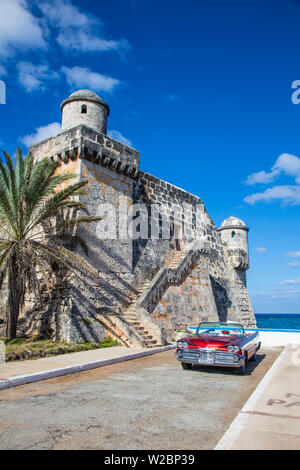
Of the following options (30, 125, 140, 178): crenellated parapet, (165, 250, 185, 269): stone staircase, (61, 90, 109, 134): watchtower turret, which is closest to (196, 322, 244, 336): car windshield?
(165, 250, 185, 269): stone staircase

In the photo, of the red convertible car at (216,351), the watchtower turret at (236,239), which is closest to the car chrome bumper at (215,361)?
the red convertible car at (216,351)

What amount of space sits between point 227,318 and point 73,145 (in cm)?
1422

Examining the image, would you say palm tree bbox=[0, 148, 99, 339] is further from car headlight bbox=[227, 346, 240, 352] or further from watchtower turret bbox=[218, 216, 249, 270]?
watchtower turret bbox=[218, 216, 249, 270]

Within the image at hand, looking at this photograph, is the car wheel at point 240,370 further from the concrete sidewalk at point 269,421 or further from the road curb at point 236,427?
the road curb at point 236,427

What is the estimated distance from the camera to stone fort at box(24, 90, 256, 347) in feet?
41.8

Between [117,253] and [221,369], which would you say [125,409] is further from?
[117,253]

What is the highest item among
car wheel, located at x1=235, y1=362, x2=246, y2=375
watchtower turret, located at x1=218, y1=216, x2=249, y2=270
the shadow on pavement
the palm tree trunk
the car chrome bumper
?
watchtower turret, located at x1=218, y1=216, x2=249, y2=270

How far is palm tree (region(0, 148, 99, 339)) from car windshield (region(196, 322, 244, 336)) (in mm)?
4099

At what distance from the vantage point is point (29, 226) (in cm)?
1197

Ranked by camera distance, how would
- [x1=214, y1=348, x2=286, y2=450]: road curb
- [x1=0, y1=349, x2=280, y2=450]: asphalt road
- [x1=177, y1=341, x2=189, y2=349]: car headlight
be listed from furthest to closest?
[x1=177, y1=341, x2=189, y2=349]: car headlight, [x1=0, y1=349, x2=280, y2=450]: asphalt road, [x1=214, y1=348, x2=286, y2=450]: road curb

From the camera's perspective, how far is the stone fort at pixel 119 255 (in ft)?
41.8

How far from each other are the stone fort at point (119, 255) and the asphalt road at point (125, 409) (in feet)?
13.6

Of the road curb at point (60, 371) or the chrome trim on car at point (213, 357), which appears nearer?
the road curb at point (60, 371)

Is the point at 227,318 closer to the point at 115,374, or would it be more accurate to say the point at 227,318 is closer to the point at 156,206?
the point at 156,206
